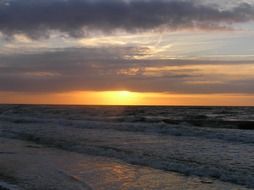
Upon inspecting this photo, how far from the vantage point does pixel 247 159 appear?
15281mm

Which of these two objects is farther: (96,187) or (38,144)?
(38,144)

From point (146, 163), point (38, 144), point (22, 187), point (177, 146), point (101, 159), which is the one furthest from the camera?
point (38, 144)

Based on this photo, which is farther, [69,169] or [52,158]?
[52,158]

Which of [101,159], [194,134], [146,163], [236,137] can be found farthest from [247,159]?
[194,134]

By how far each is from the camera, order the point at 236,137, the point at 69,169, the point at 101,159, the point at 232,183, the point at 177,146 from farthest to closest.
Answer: the point at 236,137, the point at 177,146, the point at 101,159, the point at 69,169, the point at 232,183

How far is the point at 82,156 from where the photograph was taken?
56.0 feet

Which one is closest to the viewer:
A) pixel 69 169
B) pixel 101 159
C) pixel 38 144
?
pixel 69 169

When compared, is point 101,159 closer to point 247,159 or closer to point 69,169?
point 69,169

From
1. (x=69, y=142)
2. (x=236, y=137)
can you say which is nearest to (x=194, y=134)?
(x=236, y=137)

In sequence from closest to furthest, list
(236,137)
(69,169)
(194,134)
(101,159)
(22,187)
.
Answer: (22,187)
(69,169)
(101,159)
(236,137)
(194,134)

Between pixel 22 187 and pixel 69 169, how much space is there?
124 inches

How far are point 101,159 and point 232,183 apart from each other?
5.94 meters

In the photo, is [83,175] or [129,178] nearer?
[129,178]

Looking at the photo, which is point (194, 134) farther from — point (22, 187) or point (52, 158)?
point (22, 187)
